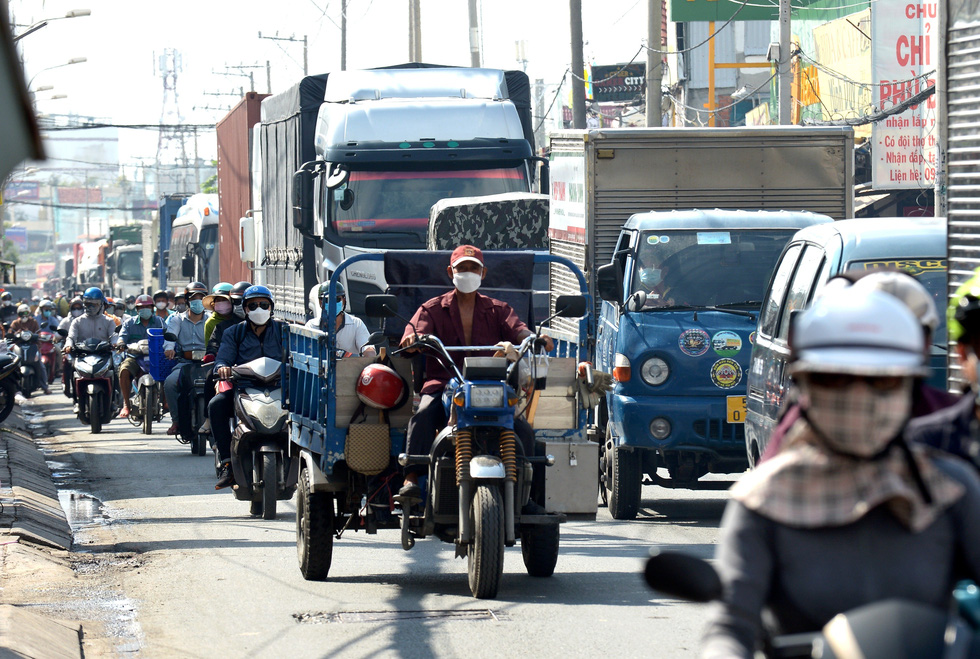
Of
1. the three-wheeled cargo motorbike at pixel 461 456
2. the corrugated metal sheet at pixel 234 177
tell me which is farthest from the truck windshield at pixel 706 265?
the corrugated metal sheet at pixel 234 177

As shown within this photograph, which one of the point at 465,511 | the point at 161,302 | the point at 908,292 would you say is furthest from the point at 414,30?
the point at 908,292

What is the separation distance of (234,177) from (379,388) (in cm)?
1816

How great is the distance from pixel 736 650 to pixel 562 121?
6602 cm

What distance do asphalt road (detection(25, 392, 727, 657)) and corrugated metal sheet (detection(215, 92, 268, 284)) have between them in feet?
39.6

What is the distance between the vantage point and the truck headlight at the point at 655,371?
11.2m

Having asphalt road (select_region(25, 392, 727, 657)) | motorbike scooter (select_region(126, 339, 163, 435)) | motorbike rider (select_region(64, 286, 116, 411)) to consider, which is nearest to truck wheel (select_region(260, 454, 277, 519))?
asphalt road (select_region(25, 392, 727, 657))

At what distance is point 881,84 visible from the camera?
25719 millimetres

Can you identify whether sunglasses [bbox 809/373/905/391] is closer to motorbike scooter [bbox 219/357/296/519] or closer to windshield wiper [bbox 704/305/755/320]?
windshield wiper [bbox 704/305/755/320]

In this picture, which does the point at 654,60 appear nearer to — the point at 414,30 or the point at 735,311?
the point at 414,30

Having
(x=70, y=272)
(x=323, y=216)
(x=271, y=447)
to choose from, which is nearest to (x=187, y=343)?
(x=323, y=216)

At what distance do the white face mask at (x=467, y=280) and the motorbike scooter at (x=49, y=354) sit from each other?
24631mm

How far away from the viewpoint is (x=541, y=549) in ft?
28.9

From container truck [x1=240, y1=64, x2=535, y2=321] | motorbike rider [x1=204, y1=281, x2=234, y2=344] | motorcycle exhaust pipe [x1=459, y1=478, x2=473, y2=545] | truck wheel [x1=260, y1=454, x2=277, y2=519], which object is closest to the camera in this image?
motorcycle exhaust pipe [x1=459, y1=478, x2=473, y2=545]

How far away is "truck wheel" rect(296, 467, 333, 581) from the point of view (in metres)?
8.84
